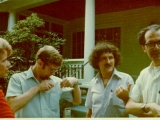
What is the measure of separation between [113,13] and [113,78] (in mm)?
6093

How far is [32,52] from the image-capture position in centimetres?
460

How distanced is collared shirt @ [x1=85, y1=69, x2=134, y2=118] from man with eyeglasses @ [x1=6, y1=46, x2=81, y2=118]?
0.58ft

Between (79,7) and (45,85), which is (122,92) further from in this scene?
(79,7)

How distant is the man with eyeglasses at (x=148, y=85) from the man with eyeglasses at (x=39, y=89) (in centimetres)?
48

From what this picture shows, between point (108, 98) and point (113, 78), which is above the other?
point (113, 78)

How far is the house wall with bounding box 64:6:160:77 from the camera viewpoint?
6448mm

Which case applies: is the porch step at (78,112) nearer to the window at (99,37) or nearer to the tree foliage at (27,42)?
the tree foliage at (27,42)

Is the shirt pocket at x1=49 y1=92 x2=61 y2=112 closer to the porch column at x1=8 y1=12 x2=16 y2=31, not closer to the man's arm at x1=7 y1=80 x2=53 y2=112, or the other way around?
A: the man's arm at x1=7 y1=80 x2=53 y2=112

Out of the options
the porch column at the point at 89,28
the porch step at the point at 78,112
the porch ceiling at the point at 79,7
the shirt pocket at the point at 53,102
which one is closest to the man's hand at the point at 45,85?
the shirt pocket at the point at 53,102

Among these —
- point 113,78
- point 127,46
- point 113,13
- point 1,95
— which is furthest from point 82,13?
point 1,95

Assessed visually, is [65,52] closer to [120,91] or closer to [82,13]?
[82,13]

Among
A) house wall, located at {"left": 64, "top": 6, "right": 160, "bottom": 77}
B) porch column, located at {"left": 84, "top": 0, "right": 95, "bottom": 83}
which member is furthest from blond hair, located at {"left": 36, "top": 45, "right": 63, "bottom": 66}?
house wall, located at {"left": 64, "top": 6, "right": 160, "bottom": 77}

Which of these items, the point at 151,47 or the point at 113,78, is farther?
the point at 113,78

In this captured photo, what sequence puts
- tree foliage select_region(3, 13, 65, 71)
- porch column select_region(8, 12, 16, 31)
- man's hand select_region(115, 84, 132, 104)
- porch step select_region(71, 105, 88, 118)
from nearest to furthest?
man's hand select_region(115, 84, 132, 104) → porch step select_region(71, 105, 88, 118) → tree foliage select_region(3, 13, 65, 71) → porch column select_region(8, 12, 16, 31)
